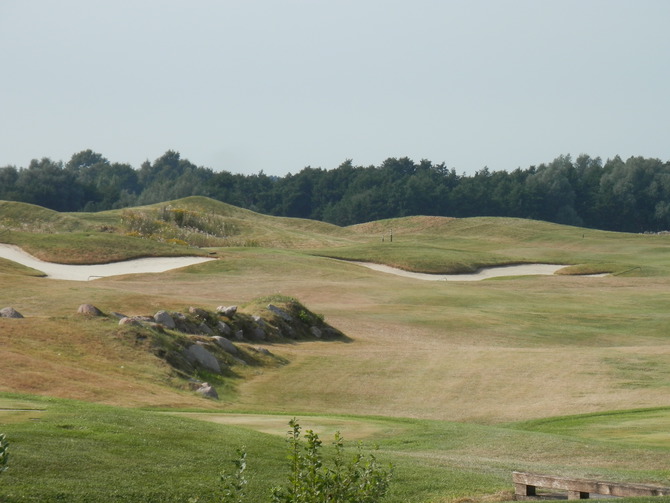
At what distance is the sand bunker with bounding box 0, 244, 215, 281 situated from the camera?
51938mm

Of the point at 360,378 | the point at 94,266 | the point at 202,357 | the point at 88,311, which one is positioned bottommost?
the point at 360,378

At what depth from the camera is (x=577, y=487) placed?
11.4 meters

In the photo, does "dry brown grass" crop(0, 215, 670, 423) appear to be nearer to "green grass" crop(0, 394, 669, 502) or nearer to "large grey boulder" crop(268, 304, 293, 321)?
"large grey boulder" crop(268, 304, 293, 321)

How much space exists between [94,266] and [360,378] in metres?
29.2

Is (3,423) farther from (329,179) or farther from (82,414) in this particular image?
(329,179)

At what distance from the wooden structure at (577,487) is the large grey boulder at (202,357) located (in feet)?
55.6

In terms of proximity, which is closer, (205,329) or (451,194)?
(205,329)

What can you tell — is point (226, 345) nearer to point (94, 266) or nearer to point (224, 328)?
point (224, 328)

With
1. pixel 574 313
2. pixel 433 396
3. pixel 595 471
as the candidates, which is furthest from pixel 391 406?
pixel 574 313

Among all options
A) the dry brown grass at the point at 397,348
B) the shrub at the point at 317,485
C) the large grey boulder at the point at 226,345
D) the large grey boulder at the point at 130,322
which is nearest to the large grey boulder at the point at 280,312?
the dry brown grass at the point at 397,348

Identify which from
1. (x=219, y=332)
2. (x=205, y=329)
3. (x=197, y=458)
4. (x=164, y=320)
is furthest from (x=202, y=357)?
(x=197, y=458)

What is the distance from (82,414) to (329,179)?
487 ft

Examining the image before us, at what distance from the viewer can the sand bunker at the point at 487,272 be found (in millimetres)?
62737

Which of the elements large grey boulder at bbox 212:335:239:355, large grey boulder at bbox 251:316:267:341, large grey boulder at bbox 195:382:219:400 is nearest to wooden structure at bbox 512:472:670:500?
large grey boulder at bbox 195:382:219:400
